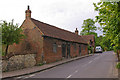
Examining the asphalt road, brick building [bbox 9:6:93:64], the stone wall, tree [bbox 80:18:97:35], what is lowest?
the asphalt road

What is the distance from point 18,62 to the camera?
14.0 meters

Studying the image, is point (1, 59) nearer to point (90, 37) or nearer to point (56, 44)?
point (56, 44)

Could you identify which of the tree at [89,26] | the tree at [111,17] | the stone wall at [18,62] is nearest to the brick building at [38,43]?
the stone wall at [18,62]

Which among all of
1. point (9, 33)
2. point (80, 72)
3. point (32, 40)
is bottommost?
point (80, 72)

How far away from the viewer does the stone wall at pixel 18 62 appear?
12602mm

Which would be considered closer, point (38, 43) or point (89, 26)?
point (38, 43)

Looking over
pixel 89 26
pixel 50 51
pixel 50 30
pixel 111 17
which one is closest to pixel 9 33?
pixel 50 51

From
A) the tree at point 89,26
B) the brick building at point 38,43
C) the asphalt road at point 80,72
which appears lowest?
the asphalt road at point 80,72

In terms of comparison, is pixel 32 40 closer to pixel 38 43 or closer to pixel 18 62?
pixel 38 43

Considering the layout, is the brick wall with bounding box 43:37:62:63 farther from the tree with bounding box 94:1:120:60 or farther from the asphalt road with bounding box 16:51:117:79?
the tree with bounding box 94:1:120:60

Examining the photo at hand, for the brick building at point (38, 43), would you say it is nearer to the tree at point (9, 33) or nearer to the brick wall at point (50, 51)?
the brick wall at point (50, 51)

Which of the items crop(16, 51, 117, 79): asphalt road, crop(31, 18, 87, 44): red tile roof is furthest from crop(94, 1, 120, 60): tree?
crop(31, 18, 87, 44): red tile roof

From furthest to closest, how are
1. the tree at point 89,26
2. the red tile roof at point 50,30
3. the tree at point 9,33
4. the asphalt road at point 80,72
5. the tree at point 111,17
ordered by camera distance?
the tree at point 89,26 → the red tile roof at point 50,30 → the tree at point 9,33 → the asphalt road at point 80,72 → the tree at point 111,17

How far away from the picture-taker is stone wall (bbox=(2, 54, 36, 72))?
12.6 m
